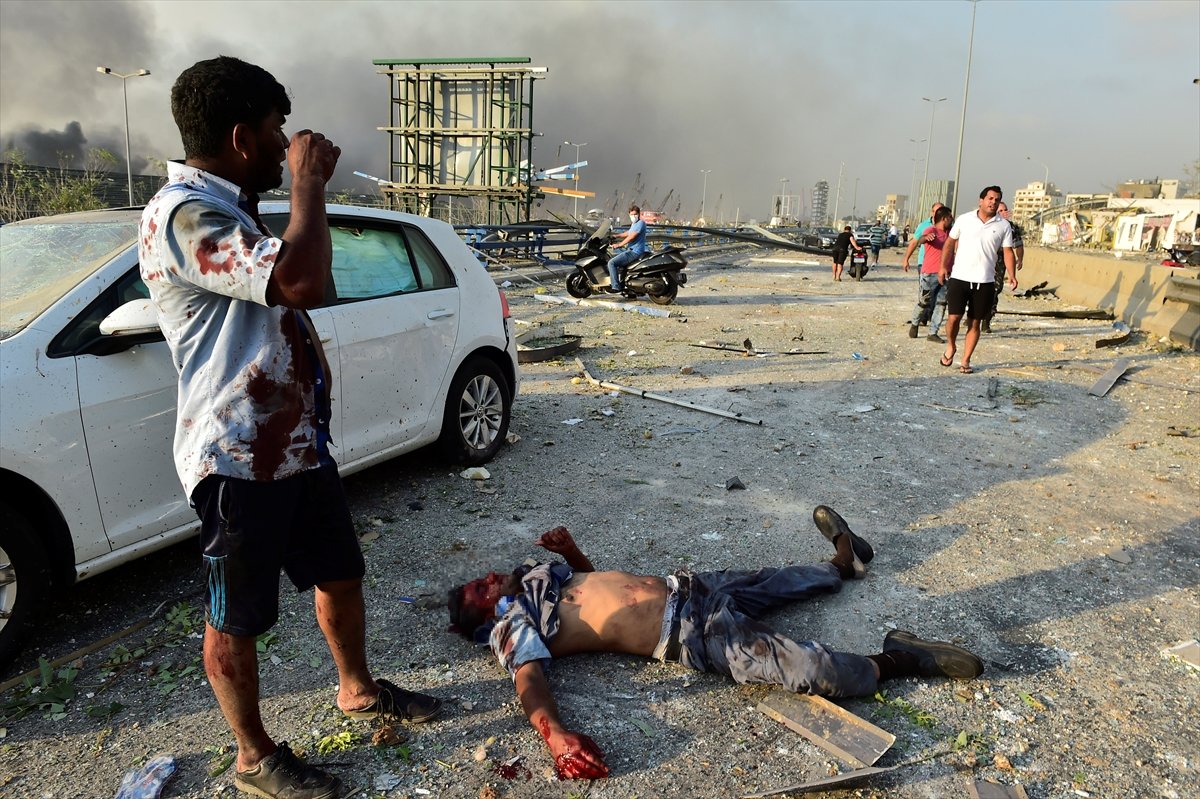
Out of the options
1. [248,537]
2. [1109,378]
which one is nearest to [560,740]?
[248,537]

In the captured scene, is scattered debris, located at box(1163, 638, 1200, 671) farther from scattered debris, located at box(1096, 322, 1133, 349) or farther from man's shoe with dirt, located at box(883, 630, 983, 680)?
scattered debris, located at box(1096, 322, 1133, 349)

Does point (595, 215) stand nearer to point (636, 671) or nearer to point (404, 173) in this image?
point (404, 173)

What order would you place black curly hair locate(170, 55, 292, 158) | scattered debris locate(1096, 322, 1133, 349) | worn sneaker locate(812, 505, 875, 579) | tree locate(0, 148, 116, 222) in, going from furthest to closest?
tree locate(0, 148, 116, 222) < scattered debris locate(1096, 322, 1133, 349) < worn sneaker locate(812, 505, 875, 579) < black curly hair locate(170, 55, 292, 158)

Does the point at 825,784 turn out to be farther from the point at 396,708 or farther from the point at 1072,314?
the point at 1072,314

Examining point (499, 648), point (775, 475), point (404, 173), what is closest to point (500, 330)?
point (775, 475)

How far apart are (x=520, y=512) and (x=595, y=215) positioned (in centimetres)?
2780

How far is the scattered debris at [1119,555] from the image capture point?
13.7 ft

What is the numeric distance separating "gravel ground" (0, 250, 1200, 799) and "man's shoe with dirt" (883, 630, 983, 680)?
0.06 meters

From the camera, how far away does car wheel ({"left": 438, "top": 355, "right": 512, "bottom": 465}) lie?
16.8 feet

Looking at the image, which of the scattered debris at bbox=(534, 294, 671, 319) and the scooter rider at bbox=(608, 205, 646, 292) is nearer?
the scattered debris at bbox=(534, 294, 671, 319)

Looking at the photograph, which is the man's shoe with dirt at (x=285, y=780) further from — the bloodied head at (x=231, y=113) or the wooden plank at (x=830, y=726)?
the bloodied head at (x=231, y=113)

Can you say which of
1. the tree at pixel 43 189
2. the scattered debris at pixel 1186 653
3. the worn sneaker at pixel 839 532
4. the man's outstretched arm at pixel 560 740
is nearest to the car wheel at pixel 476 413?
the worn sneaker at pixel 839 532

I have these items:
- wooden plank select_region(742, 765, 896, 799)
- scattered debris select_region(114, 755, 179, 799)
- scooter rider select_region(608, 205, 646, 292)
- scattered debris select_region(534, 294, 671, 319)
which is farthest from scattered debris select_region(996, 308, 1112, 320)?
scattered debris select_region(114, 755, 179, 799)

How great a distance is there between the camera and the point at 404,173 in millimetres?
26016
